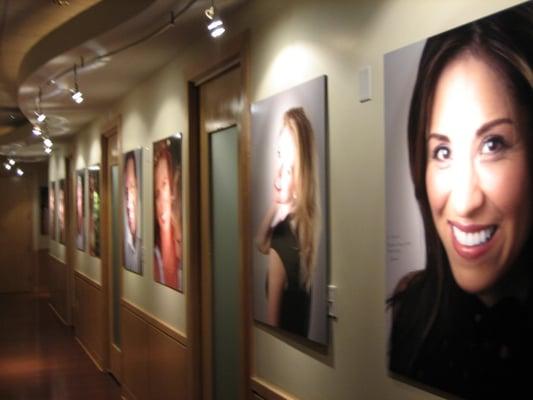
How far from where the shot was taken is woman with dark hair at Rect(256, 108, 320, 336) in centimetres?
271

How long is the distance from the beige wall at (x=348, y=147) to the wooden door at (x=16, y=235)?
13126 mm

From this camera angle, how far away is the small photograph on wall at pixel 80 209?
8868 millimetres

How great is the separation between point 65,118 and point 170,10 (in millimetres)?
4697

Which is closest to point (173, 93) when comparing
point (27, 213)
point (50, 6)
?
point (50, 6)

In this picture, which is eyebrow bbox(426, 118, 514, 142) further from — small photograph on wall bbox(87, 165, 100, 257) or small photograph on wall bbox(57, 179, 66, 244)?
small photograph on wall bbox(57, 179, 66, 244)

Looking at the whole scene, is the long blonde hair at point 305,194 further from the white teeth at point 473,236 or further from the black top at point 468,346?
the white teeth at point 473,236

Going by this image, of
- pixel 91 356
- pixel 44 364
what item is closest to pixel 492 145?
pixel 44 364

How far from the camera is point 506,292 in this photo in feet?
5.43

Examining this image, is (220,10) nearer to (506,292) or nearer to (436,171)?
(436,171)

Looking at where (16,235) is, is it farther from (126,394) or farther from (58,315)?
(126,394)

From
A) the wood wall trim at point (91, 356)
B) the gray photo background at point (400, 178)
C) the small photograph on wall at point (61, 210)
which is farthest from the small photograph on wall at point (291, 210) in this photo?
the small photograph on wall at point (61, 210)

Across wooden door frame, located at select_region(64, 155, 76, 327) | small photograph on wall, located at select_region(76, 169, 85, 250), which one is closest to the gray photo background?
small photograph on wall, located at select_region(76, 169, 85, 250)

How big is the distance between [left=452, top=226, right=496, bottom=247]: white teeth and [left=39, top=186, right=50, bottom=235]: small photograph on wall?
14713 mm

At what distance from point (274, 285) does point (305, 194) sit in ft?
1.82
